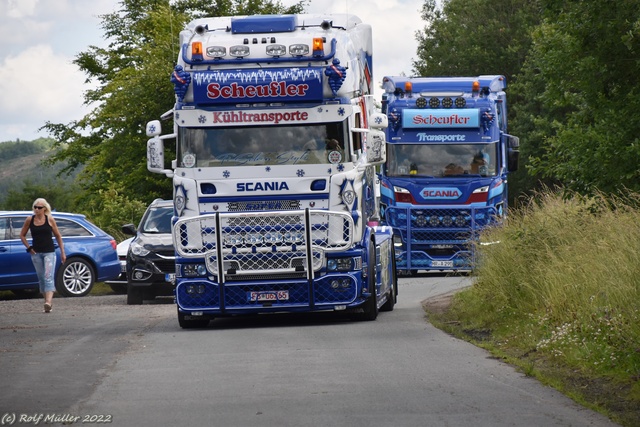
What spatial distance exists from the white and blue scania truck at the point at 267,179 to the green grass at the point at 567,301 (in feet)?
5.62

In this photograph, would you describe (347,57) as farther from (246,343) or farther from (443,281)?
(443,281)

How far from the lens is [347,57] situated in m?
16.5

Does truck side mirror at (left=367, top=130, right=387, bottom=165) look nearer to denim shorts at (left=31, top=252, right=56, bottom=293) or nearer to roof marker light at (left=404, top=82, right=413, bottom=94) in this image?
denim shorts at (left=31, top=252, right=56, bottom=293)

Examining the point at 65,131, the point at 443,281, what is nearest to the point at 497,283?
the point at 443,281

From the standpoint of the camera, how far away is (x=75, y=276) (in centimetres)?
2511

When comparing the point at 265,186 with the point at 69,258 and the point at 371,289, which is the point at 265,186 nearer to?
the point at 371,289

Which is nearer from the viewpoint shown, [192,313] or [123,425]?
[123,425]

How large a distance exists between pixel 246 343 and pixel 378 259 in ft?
11.4

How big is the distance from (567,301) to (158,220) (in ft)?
38.2

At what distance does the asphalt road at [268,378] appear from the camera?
867 cm

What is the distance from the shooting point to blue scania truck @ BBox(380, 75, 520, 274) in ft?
87.0

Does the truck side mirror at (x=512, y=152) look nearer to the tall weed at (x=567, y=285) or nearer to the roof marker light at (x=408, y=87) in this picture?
the roof marker light at (x=408, y=87)

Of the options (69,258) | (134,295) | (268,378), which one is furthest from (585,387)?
(69,258)

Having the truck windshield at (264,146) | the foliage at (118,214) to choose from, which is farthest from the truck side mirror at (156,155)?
the foliage at (118,214)
